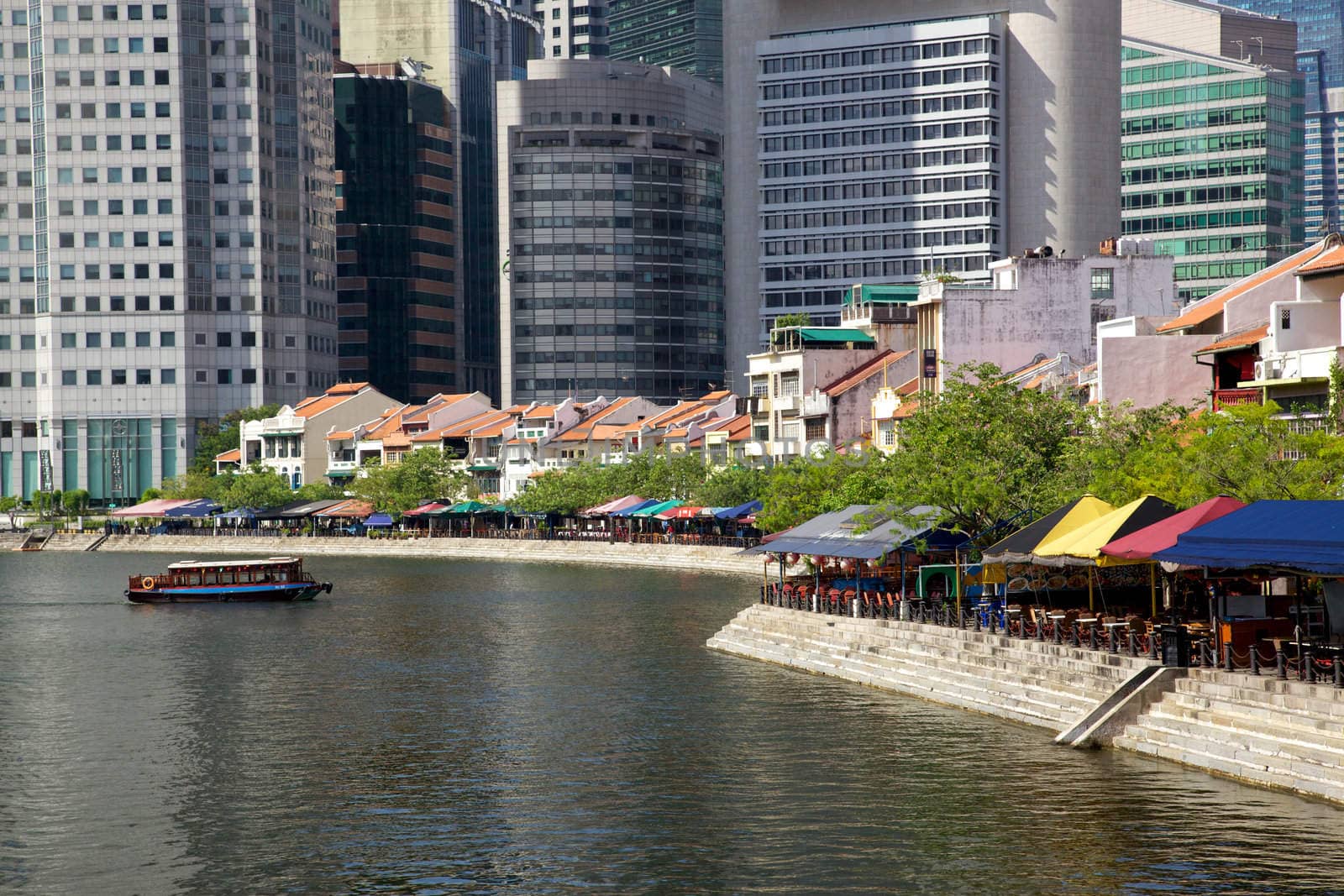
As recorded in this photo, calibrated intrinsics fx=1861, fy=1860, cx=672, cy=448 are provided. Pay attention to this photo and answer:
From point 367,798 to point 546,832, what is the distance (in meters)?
5.80

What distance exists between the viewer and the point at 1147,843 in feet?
123

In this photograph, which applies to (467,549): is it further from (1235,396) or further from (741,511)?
(1235,396)

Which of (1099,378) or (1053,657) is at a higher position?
(1099,378)

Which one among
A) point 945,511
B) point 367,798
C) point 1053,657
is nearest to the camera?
point 367,798

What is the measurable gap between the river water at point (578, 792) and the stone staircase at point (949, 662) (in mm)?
1071

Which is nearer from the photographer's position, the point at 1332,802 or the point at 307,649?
the point at 1332,802

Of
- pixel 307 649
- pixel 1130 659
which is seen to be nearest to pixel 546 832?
pixel 1130 659

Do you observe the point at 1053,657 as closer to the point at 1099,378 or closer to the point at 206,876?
the point at 206,876

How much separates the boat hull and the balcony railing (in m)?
61.2

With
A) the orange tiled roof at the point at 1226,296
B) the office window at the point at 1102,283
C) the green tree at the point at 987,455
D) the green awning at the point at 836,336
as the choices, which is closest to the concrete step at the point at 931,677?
the green tree at the point at 987,455

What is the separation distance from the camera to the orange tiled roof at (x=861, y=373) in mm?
139125

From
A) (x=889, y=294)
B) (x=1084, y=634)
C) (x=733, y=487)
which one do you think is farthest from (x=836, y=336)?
(x=1084, y=634)

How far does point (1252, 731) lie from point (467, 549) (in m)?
129

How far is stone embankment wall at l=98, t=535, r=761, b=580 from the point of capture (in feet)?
447
